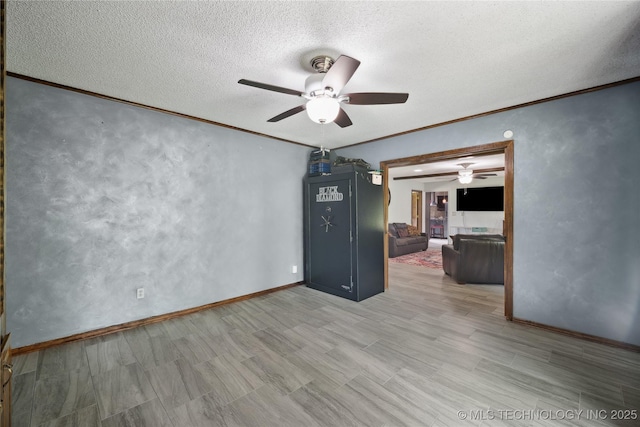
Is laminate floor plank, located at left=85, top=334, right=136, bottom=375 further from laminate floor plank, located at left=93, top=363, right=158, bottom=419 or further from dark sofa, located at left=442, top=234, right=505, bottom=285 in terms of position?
dark sofa, located at left=442, top=234, right=505, bottom=285

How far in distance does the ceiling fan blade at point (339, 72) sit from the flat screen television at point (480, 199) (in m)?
9.39

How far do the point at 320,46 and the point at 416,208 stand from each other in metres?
9.97

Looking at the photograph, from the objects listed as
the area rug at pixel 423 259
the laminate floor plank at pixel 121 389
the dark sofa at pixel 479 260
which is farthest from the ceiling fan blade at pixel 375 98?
the area rug at pixel 423 259

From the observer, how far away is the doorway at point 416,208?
10688 millimetres

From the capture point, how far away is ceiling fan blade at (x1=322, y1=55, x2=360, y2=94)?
164 cm

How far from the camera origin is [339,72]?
5.82 feet

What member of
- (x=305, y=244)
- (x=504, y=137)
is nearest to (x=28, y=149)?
(x=305, y=244)

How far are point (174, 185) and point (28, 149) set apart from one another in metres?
1.21

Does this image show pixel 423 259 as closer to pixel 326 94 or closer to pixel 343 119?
pixel 343 119

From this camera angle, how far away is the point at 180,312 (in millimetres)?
3209

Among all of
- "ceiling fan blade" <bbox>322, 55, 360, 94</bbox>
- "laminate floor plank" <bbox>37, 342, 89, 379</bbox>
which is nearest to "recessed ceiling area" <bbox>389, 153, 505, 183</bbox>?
"ceiling fan blade" <bbox>322, 55, 360, 94</bbox>

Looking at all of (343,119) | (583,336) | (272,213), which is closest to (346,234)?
(272,213)

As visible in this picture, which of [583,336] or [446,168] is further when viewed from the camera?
[446,168]

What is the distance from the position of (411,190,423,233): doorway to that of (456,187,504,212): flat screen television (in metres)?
1.44
